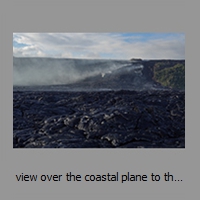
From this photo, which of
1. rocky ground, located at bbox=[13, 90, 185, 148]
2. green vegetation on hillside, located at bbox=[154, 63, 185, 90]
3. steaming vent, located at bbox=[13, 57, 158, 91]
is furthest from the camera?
green vegetation on hillside, located at bbox=[154, 63, 185, 90]

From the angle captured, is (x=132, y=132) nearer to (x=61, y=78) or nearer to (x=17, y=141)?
(x=17, y=141)

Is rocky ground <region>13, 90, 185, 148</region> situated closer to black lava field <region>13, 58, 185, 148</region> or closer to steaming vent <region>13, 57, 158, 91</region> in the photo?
black lava field <region>13, 58, 185, 148</region>

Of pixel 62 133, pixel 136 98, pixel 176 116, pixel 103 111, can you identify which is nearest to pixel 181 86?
pixel 136 98

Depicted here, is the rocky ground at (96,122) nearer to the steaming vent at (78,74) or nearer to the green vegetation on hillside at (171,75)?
the steaming vent at (78,74)

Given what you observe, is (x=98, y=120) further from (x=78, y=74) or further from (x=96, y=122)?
(x=78, y=74)

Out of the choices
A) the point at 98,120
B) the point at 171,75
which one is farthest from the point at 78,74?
the point at 98,120

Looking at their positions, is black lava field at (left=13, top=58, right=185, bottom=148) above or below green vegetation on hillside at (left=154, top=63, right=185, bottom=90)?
below

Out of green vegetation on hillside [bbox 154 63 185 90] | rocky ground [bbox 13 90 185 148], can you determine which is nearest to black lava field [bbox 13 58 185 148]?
rocky ground [bbox 13 90 185 148]
